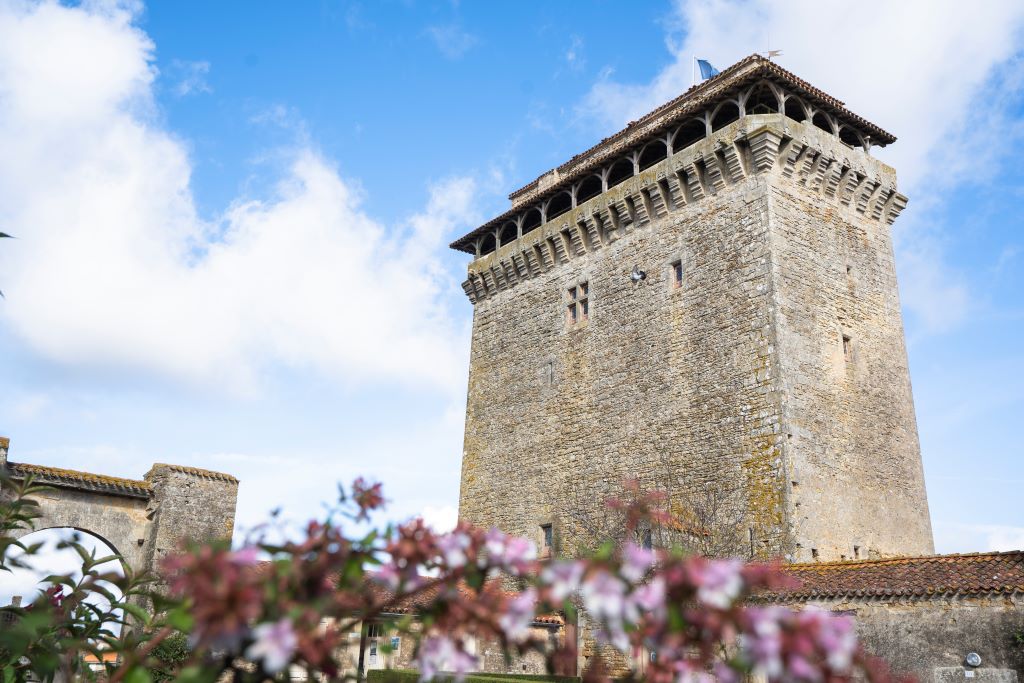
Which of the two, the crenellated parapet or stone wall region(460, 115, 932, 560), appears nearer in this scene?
stone wall region(460, 115, 932, 560)

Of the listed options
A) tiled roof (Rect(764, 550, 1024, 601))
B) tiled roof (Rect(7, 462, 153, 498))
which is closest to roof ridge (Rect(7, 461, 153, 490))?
tiled roof (Rect(7, 462, 153, 498))

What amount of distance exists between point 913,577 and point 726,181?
10090 millimetres

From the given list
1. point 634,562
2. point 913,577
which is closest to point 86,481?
point 913,577

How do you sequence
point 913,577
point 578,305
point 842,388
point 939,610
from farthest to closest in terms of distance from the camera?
point 578,305 → point 842,388 → point 913,577 → point 939,610

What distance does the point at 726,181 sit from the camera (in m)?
19.2

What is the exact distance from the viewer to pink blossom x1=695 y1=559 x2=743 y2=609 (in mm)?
1741

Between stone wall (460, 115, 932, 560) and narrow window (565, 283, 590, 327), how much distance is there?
20cm

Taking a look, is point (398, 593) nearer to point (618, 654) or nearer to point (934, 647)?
point (934, 647)

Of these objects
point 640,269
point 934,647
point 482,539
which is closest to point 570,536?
point 640,269

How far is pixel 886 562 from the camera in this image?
1331 centimetres

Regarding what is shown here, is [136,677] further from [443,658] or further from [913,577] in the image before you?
[913,577]

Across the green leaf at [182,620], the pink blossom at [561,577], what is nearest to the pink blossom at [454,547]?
the pink blossom at [561,577]

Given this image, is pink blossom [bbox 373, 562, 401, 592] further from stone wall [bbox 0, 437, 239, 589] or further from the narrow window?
the narrow window

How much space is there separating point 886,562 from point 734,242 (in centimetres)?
808
